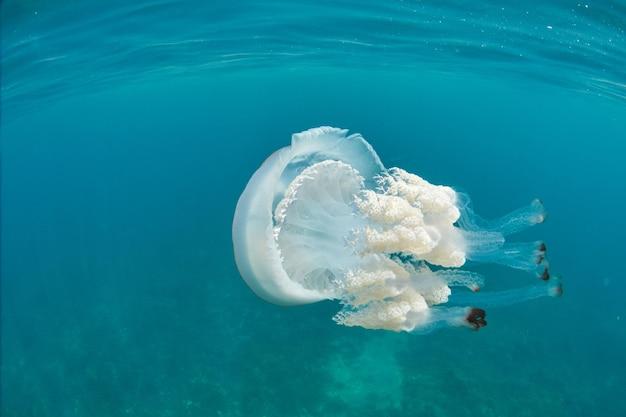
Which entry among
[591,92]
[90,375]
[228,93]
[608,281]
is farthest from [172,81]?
[608,281]

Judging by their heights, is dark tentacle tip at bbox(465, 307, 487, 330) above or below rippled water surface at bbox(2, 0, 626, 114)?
below

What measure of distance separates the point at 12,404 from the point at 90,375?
128cm

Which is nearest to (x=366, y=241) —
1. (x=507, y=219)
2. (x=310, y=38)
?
(x=507, y=219)

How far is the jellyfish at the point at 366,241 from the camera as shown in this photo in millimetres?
3660

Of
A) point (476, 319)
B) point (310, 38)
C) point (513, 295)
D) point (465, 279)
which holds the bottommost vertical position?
point (476, 319)

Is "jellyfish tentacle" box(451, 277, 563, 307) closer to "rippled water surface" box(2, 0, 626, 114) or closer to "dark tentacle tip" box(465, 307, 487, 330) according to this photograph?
"dark tentacle tip" box(465, 307, 487, 330)

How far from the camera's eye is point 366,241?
390 cm

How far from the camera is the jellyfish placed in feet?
12.0

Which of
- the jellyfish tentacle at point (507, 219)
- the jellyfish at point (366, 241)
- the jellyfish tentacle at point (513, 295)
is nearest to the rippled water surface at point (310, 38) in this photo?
the jellyfish tentacle at point (507, 219)

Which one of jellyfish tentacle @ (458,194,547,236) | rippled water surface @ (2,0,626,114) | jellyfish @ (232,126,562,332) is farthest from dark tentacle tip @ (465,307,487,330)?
rippled water surface @ (2,0,626,114)

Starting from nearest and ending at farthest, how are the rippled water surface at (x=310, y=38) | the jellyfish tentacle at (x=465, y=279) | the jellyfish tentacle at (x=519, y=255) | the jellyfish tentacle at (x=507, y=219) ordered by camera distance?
the jellyfish tentacle at (x=519, y=255)
the jellyfish tentacle at (x=465, y=279)
the jellyfish tentacle at (x=507, y=219)
the rippled water surface at (x=310, y=38)

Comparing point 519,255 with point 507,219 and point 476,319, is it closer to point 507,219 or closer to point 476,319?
point 507,219

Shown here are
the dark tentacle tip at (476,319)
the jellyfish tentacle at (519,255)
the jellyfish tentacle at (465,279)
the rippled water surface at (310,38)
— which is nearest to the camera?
the dark tentacle tip at (476,319)

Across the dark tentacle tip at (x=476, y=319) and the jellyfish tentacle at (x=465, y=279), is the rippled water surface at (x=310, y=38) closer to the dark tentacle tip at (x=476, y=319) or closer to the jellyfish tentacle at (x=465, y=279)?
the jellyfish tentacle at (x=465, y=279)
